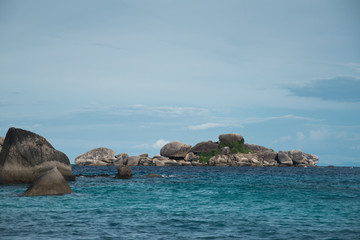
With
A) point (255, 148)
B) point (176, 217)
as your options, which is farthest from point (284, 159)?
point (176, 217)

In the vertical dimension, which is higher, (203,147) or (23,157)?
(203,147)

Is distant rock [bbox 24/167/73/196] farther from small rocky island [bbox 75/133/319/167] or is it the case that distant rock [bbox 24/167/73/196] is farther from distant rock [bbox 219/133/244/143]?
distant rock [bbox 219/133/244/143]

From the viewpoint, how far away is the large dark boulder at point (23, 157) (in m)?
33.3

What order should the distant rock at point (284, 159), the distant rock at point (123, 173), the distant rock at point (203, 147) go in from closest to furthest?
the distant rock at point (123, 173)
the distant rock at point (203, 147)
the distant rock at point (284, 159)

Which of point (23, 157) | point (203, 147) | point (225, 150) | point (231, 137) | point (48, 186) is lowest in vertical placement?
point (48, 186)

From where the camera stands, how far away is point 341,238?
13.7m

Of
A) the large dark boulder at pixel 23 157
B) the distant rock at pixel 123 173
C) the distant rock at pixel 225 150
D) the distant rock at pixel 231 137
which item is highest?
the distant rock at pixel 231 137

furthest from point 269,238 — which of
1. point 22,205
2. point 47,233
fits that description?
point 22,205

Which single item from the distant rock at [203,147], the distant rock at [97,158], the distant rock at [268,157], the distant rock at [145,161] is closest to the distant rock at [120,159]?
the distant rock at [97,158]

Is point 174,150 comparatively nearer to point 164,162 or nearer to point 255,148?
point 164,162

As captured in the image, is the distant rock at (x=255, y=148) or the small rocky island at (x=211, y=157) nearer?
the small rocky island at (x=211, y=157)

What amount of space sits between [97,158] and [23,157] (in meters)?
100

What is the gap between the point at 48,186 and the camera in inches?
978

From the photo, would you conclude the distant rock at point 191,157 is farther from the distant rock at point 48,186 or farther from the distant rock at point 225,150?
the distant rock at point 48,186
